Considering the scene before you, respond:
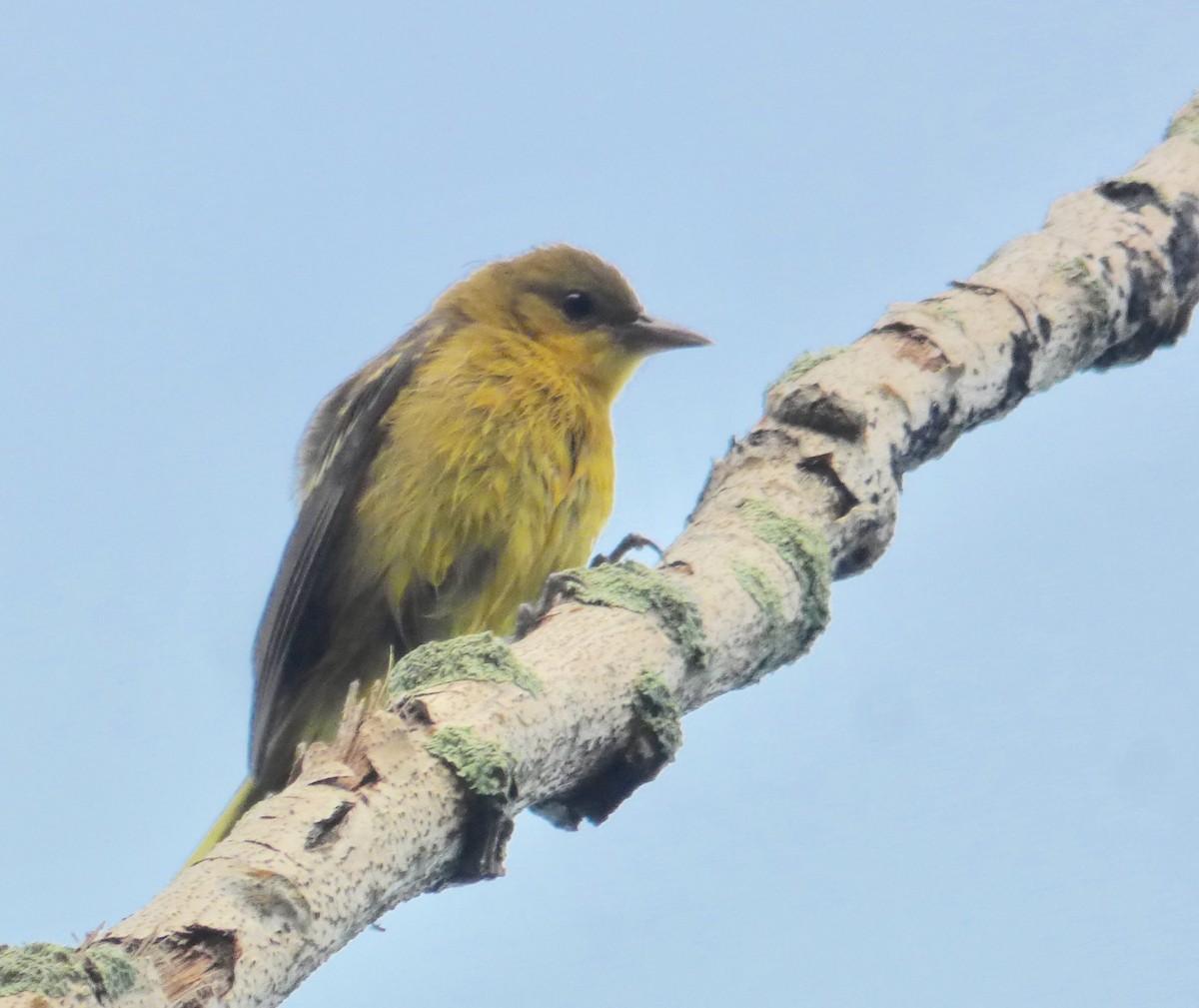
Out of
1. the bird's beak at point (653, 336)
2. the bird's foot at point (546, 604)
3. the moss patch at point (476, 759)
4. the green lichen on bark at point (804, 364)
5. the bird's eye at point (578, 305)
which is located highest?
the bird's eye at point (578, 305)

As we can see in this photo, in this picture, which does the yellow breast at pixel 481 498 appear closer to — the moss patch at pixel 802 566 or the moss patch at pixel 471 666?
the moss patch at pixel 802 566

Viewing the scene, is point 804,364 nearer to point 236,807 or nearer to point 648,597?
point 648,597

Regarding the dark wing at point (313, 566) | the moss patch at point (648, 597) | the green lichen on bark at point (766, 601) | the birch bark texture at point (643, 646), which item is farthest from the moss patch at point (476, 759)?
the dark wing at point (313, 566)

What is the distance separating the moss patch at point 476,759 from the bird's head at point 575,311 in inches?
130

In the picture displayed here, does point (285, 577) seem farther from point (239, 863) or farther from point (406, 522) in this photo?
point (239, 863)

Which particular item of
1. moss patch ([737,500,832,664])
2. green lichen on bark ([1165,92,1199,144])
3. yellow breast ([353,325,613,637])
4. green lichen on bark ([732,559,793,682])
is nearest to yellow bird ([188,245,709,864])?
yellow breast ([353,325,613,637])

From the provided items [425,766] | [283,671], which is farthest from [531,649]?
[283,671]

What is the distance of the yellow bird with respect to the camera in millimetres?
5113

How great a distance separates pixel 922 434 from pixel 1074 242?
0.83m

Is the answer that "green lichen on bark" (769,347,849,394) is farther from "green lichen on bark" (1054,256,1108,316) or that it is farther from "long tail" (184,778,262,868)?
"long tail" (184,778,262,868)

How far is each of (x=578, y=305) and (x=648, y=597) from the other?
313 cm

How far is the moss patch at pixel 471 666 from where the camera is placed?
2.70 meters

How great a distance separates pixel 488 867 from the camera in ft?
8.15

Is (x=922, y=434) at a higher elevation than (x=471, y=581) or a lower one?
lower
